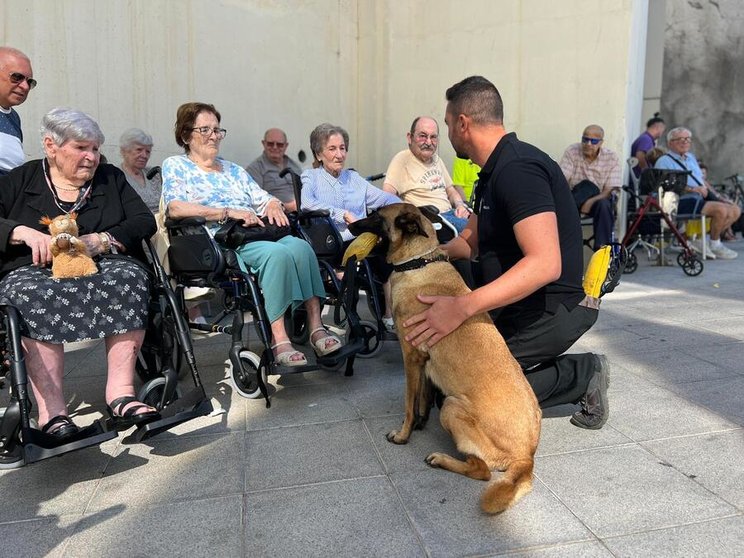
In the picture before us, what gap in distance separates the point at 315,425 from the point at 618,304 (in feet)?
12.0

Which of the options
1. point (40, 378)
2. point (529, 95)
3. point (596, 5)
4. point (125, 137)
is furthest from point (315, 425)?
point (596, 5)

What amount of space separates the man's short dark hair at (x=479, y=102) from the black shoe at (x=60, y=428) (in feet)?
6.77

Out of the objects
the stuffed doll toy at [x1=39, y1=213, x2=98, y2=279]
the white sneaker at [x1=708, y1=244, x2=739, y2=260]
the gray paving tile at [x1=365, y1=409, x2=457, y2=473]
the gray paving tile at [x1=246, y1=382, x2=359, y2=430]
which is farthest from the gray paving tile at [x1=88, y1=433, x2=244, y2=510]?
the white sneaker at [x1=708, y1=244, x2=739, y2=260]

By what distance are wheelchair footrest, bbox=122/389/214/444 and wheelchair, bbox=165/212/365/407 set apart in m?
0.47

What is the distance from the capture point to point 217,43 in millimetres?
6207

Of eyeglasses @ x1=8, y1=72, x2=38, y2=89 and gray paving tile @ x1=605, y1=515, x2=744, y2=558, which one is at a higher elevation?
eyeglasses @ x1=8, y1=72, x2=38, y2=89

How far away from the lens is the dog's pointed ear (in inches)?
107

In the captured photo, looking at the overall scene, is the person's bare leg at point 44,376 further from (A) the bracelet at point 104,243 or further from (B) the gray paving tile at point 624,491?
(B) the gray paving tile at point 624,491

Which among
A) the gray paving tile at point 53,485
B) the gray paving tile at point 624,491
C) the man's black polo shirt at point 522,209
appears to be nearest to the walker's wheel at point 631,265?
the man's black polo shirt at point 522,209

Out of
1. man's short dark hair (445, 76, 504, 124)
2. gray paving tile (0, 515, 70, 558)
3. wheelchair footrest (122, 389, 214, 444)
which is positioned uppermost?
man's short dark hair (445, 76, 504, 124)

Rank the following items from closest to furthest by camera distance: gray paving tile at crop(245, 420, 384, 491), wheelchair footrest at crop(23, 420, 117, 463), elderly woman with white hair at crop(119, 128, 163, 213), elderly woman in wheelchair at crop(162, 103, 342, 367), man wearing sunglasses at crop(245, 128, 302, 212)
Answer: wheelchair footrest at crop(23, 420, 117, 463), gray paving tile at crop(245, 420, 384, 491), elderly woman in wheelchair at crop(162, 103, 342, 367), elderly woman with white hair at crop(119, 128, 163, 213), man wearing sunglasses at crop(245, 128, 302, 212)

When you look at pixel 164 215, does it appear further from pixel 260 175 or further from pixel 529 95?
pixel 529 95

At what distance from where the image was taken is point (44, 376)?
2406 millimetres

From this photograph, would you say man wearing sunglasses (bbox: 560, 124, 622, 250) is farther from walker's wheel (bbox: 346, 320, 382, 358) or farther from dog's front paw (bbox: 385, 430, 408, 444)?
dog's front paw (bbox: 385, 430, 408, 444)
